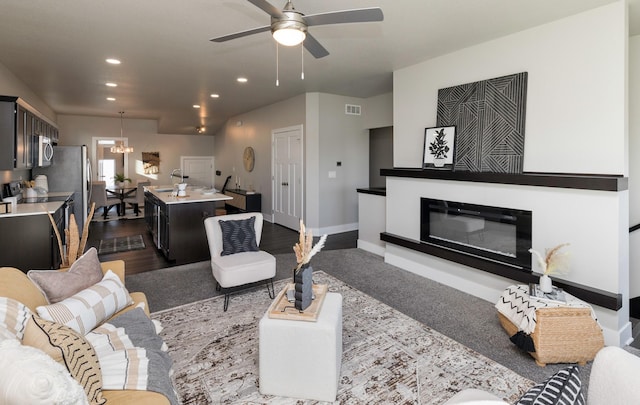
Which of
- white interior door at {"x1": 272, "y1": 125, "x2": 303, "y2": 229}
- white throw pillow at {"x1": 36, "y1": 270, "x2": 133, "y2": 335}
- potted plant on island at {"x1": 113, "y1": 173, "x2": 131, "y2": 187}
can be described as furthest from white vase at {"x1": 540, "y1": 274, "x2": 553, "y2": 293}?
potted plant on island at {"x1": 113, "y1": 173, "x2": 131, "y2": 187}

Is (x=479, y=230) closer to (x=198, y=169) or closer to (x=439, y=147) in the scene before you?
(x=439, y=147)

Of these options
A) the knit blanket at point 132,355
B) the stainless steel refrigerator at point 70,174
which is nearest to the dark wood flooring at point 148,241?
the stainless steel refrigerator at point 70,174

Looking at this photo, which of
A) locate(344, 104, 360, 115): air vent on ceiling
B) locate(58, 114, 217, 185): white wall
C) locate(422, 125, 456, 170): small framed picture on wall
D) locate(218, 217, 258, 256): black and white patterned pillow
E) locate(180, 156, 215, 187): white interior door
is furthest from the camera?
locate(180, 156, 215, 187): white interior door

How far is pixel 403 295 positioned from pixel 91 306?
2810 mm

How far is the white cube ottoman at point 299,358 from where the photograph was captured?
197 cm

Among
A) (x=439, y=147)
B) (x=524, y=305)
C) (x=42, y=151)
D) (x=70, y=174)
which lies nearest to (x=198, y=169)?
(x=70, y=174)

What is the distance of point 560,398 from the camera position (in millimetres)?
978

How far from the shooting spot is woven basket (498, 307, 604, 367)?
2.36 metres

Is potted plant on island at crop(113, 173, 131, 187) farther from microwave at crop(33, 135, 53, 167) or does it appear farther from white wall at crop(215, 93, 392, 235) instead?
white wall at crop(215, 93, 392, 235)

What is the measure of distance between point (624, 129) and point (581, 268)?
1.15 m

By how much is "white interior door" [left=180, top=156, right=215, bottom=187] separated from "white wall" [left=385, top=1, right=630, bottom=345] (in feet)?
30.9

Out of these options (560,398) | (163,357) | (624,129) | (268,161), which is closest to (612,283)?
(624,129)

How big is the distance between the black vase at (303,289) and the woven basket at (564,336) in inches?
63.4

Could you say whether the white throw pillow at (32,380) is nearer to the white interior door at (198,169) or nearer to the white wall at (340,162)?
the white wall at (340,162)
